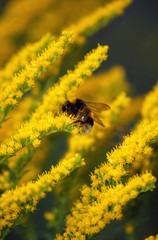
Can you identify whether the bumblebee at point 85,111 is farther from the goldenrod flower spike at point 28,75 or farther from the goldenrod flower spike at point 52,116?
the goldenrod flower spike at point 28,75

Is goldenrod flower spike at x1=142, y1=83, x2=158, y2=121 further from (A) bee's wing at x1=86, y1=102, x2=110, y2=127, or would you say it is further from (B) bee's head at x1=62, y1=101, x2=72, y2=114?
(B) bee's head at x1=62, y1=101, x2=72, y2=114

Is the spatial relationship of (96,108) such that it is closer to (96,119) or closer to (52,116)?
(96,119)

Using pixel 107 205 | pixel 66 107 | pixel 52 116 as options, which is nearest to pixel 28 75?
pixel 52 116

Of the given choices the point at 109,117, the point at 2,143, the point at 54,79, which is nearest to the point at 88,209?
the point at 2,143

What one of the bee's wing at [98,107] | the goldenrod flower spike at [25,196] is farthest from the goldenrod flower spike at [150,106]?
the goldenrod flower spike at [25,196]

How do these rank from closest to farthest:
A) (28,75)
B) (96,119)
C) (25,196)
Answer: (25,196)
(28,75)
(96,119)
